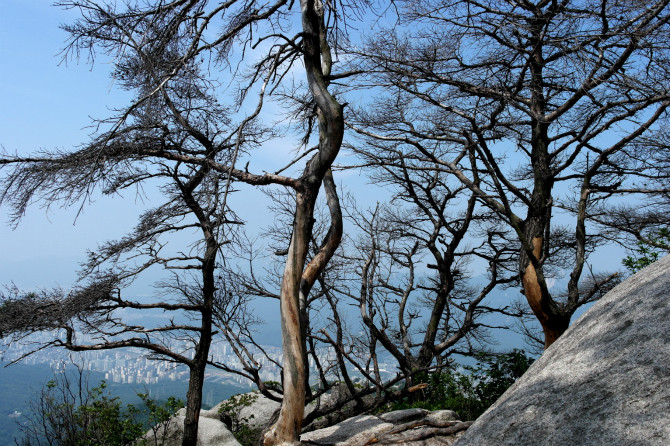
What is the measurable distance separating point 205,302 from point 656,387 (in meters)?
6.62

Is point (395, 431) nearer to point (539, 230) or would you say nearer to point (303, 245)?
point (303, 245)

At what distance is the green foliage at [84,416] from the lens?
6547 millimetres

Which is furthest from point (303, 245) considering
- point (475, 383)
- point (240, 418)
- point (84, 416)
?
point (240, 418)

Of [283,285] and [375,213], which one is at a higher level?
[375,213]

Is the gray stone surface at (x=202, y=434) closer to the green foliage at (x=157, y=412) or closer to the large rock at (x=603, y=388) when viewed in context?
the green foliage at (x=157, y=412)

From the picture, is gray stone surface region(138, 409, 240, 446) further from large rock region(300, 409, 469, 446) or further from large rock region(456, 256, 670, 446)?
large rock region(456, 256, 670, 446)

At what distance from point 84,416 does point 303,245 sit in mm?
5175

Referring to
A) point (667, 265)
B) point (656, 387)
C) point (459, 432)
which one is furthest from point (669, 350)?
point (459, 432)

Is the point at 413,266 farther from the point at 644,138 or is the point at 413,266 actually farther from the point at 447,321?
the point at 644,138

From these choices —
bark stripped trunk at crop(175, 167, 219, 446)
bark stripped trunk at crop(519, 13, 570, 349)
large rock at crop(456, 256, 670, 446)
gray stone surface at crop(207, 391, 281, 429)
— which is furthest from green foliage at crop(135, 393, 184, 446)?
large rock at crop(456, 256, 670, 446)

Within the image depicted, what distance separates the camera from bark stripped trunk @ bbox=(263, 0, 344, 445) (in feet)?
14.2

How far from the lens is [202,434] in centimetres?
872

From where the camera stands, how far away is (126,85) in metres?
7.38

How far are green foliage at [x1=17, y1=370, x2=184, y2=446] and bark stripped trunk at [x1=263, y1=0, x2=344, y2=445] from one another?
3.53 m
